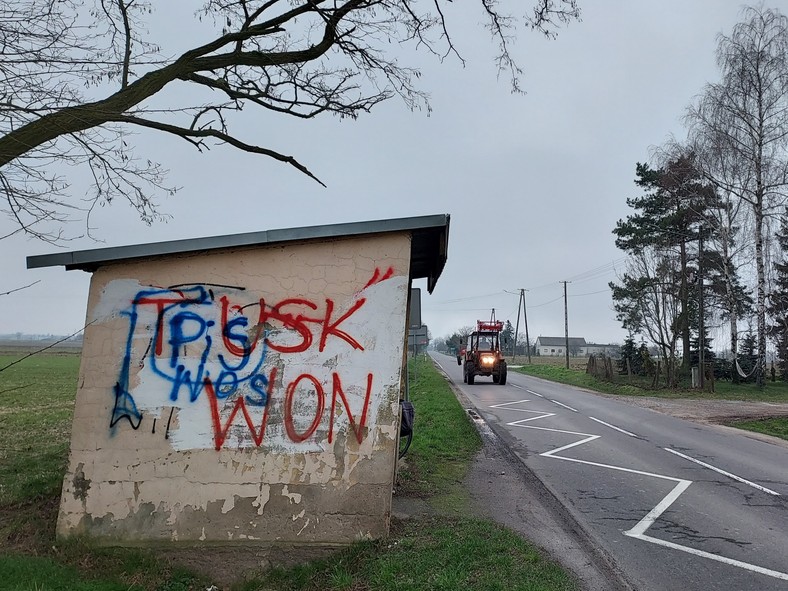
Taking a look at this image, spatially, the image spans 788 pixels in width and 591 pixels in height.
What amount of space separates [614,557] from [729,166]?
2458cm

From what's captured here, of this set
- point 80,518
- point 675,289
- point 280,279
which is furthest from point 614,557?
point 675,289

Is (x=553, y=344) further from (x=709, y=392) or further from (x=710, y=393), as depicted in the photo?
(x=710, y=393)

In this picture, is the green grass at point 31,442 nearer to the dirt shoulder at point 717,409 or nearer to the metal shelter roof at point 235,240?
the metal shelter roof at point 235,240

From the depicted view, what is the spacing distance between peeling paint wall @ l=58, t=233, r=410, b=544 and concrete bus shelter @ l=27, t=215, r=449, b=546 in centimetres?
1

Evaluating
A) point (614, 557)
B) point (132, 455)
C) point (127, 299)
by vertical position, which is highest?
point (127, 299)

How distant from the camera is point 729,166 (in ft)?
81.8

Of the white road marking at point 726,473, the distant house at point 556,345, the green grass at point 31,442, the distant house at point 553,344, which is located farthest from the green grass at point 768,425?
the distant house at point 553,344

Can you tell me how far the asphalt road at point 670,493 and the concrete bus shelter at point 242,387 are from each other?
2.54 m

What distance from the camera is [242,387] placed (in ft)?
17.5

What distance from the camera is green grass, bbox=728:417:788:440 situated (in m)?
14.5

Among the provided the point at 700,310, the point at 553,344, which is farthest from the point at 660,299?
the point at 553,344

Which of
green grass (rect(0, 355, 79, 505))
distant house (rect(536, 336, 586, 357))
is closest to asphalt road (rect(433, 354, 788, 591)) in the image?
green grass (rect(0, 355, 79, 505))

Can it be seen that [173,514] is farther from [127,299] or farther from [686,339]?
[686,339]

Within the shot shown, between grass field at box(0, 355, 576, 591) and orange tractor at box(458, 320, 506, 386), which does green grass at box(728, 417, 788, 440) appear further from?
orange tractor at box(458, 320, 506, 386)
